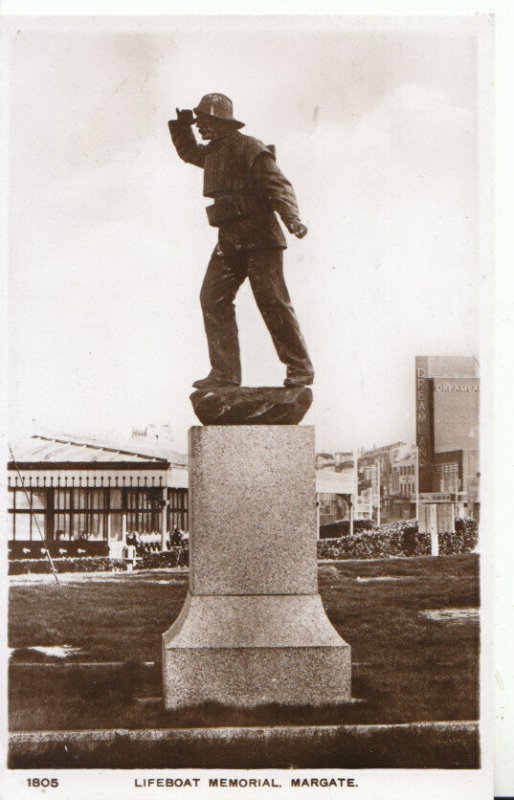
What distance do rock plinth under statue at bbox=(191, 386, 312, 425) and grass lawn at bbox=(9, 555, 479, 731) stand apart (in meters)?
1.56

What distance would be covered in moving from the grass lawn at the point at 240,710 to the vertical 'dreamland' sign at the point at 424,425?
59cm

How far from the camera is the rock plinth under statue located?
17.3 feet

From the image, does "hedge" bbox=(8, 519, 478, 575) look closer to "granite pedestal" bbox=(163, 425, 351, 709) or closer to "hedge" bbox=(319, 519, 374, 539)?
"hedge" bbox=(319, 519, 374, 539)

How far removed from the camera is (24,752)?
5.41 meters

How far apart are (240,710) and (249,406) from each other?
5.39ft

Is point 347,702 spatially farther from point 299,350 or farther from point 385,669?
point 299,350

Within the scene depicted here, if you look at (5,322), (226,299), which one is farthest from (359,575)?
(5,322)

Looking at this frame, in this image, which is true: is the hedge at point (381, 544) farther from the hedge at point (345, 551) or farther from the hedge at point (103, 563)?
the hedge at point (103, 563)

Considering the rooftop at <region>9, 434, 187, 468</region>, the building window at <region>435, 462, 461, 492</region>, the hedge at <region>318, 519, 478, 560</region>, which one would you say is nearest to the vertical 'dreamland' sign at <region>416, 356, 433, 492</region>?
the building window at <region>435, 462, 461, 492</region>

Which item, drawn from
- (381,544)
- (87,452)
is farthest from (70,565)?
(381,544)

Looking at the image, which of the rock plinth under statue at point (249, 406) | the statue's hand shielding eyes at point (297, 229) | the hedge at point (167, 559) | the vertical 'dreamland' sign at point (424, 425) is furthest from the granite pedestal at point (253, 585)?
the vertical 'dreamland' sign at point (424, 425)

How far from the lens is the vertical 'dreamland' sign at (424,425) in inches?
256

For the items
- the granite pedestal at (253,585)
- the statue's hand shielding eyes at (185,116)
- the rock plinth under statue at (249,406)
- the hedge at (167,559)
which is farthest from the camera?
the hedge at (167,559)
